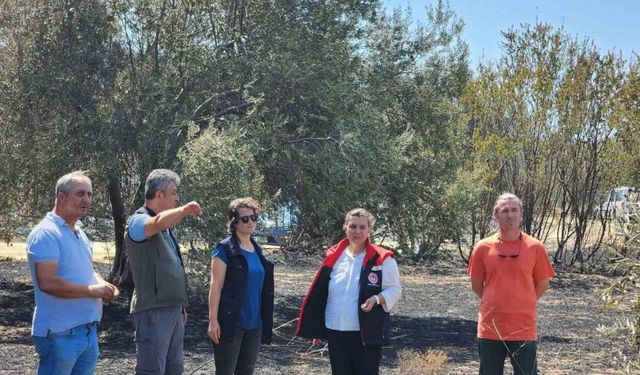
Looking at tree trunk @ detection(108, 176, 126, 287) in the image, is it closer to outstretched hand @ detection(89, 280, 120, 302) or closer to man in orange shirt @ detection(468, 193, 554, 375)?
outstretched hand @ detection(89, 280, 120, 302)

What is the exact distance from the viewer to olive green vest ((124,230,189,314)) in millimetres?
5195

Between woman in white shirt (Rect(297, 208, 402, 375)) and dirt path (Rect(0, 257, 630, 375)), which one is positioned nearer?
woman in white shirt (Rect(297, 208, 402, 375))

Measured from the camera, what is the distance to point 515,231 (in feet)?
18.8

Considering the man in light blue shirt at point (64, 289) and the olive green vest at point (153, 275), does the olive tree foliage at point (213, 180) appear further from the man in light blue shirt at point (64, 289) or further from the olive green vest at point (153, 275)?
the man in light blue shirt at point (64, 289)

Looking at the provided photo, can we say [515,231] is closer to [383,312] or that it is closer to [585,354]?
[383,312]

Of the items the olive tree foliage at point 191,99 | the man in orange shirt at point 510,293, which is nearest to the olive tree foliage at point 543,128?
the olive tree foliage at point 191,99

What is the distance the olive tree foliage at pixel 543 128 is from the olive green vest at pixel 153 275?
633 inches

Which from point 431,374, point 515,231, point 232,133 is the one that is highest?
point 232,133

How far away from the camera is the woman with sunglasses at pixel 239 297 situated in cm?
555

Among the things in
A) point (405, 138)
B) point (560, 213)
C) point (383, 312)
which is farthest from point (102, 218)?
point (560, 213)

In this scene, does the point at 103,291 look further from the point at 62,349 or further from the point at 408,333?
the point at 408,333

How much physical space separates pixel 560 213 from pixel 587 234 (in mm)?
936

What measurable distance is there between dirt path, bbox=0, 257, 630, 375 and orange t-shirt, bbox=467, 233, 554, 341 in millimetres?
611

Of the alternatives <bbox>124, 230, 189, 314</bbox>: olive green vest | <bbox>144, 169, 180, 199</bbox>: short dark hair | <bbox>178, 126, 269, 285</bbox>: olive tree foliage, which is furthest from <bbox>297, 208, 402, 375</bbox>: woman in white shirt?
<bbox>178, 126, 269, 285</bbox>: olive tree foliage
